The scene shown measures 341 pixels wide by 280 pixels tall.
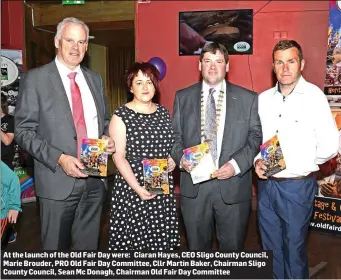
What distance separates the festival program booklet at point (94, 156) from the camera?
7.57ft

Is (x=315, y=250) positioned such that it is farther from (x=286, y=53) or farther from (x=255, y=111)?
(x=286, y=53)

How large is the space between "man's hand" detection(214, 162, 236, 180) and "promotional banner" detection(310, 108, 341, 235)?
84.5 inches

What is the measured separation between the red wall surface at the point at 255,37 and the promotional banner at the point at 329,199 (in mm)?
1326

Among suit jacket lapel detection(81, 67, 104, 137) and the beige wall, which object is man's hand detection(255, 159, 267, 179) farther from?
the beige wall

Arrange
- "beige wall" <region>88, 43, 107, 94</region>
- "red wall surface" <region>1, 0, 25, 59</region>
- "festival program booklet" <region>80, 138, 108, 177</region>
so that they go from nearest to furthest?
1. "festival program booklet" <region>80, 138, 108, 177</region>
2. "red wall surface" <region>1, 0, 25, 59</region>
3. "beige wall" <region>88, 43, 107, 94</region>

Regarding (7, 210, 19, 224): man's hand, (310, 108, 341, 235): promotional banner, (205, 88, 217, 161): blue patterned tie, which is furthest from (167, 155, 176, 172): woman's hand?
(310, 108, 341, 235): promotional banner

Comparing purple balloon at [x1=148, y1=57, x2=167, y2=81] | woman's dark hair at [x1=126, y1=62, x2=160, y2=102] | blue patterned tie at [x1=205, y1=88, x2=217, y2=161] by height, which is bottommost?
blue patterned tie at [x1=205, y1=88, x2=217, y2=161]

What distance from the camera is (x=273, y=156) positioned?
246 cm

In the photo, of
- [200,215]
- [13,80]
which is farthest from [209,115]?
[13,80]

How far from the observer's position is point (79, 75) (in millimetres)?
2559

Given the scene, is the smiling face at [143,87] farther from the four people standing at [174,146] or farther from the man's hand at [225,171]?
the man's hand at [225,171]

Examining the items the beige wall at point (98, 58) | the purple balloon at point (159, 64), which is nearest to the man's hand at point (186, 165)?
the purple balloon at point (159, 64)

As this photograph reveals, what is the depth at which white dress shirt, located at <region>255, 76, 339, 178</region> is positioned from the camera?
2506mm

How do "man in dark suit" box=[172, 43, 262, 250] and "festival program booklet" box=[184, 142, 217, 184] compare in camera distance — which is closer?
"festival program booklet" box=[184, 142, 217, 184]
